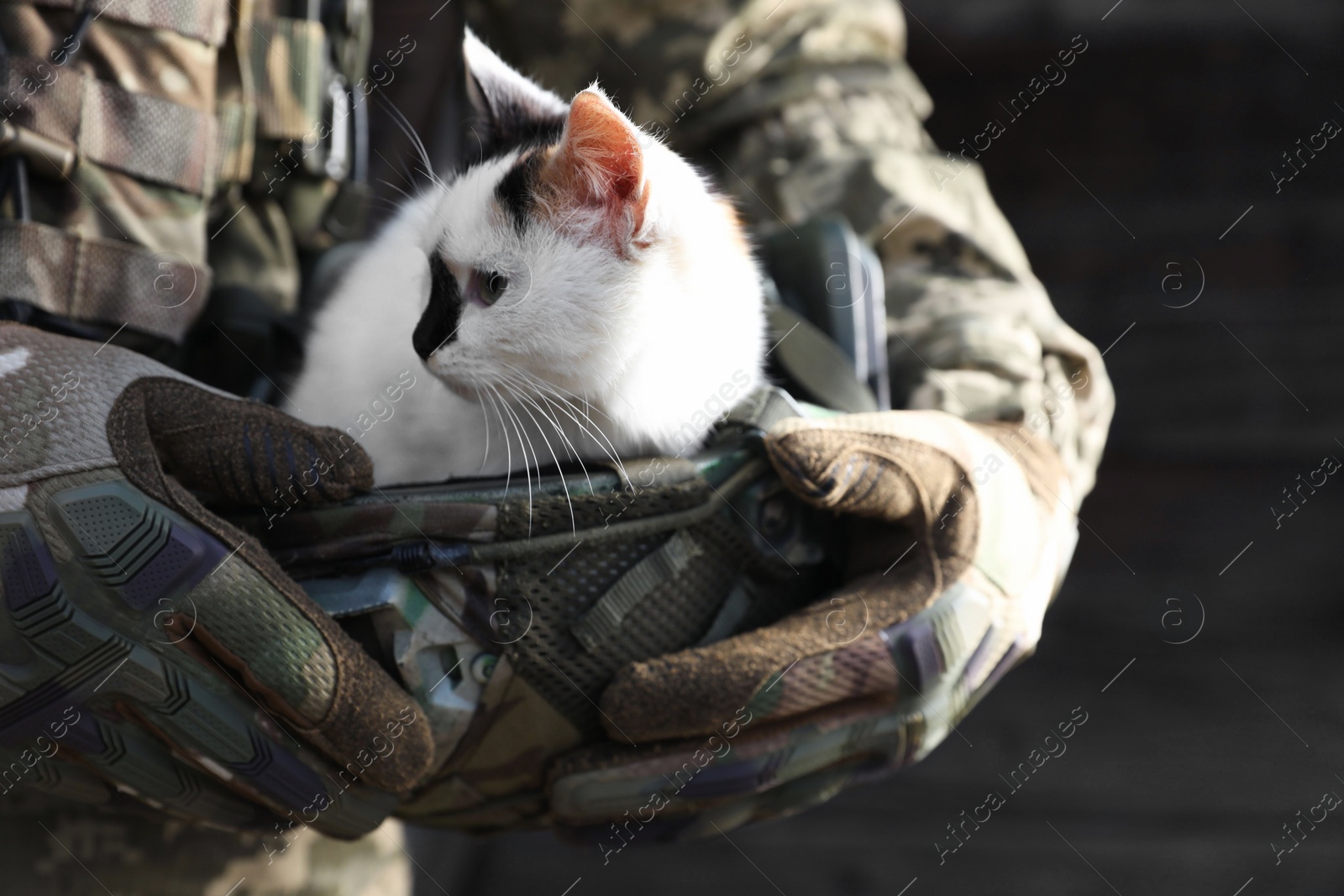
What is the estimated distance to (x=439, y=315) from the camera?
2.75 feet

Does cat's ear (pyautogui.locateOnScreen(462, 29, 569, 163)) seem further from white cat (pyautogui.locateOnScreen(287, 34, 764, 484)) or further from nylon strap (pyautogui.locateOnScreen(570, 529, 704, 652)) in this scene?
nylon strap (pyautogui.locateOnScreen(570, 529, 704, 652))

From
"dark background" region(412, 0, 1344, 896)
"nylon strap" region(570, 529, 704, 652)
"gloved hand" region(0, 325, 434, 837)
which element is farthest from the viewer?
"dark background" region(412, 0, 1344, 896)

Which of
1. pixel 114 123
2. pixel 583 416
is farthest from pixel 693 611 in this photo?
pixel 114 123

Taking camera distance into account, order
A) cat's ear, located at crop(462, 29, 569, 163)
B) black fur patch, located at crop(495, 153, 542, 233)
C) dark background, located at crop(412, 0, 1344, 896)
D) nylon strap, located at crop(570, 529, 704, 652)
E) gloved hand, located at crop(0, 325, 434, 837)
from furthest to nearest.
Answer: dark background, located at crop(412, 0, 1344, 896) < cat's ear, located at crop(462, 29, 569, 163) < black fur patch, located at crop(495, 153, 542, 233) < nylon strap, located at crop(570, 529, 704, 652) < gloved hand, located at crop(0, 325, 434, 837)

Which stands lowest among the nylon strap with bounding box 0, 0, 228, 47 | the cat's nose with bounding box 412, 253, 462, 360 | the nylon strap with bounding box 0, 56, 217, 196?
the cat's nose with bounding box 412, 253, 462, 360

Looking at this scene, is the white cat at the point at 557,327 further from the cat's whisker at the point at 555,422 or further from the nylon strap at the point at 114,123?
the nylon strap at the point at 114,123

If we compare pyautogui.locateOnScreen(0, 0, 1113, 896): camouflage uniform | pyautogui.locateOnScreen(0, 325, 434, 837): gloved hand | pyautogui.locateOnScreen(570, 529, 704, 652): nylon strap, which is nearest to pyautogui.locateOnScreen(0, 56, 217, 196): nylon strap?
pyautogui.locateOnScreen(0, 0, 1113, 896): camouflage uniform

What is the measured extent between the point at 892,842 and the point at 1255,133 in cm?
187

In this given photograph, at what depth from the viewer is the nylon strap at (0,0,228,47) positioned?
0.83 m

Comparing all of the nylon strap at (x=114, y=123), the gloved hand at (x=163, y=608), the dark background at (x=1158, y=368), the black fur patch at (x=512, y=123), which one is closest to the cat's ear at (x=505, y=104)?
the black fur patch at (x=512, y=123)

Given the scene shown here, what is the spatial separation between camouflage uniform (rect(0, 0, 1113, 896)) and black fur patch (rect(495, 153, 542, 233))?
30cm

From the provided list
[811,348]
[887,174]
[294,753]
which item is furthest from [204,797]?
[887,174]

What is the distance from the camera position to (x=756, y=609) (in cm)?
86

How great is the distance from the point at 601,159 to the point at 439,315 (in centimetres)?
20
